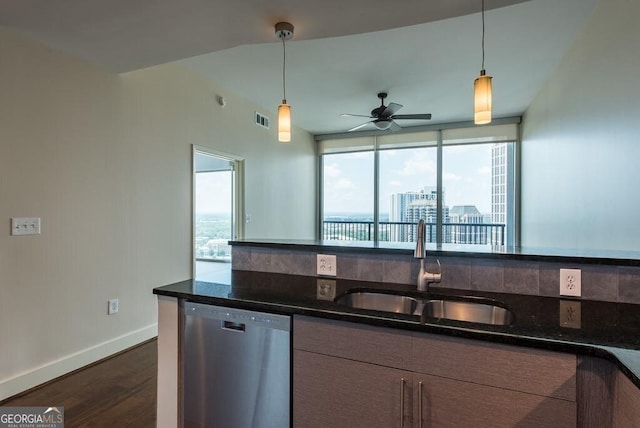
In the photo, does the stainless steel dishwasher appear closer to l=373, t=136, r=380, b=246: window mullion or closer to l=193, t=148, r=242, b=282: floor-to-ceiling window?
l=193, t=148, r=242, b=282: floor-to-ceiling window

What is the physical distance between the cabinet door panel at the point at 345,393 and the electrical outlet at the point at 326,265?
1.91ft

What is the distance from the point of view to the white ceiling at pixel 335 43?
189cm

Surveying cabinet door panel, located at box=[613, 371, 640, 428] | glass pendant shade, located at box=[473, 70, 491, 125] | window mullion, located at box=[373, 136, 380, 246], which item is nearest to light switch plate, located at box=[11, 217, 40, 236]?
glass pendant shade, located at box=[473, 70, 491, 125]

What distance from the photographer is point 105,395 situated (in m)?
2.21

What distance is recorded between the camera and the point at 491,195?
18.7 feet

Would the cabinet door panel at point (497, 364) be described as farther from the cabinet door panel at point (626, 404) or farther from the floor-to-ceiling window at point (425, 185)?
the floor-to-ceiling window at point (425, 185)

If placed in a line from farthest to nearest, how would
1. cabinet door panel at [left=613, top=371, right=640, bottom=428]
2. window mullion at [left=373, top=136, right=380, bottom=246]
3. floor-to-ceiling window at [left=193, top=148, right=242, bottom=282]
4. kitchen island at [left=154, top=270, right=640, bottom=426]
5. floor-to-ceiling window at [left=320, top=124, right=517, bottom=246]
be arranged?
1. window mullion at [left=373, top=136, right=380, bottom=246]
2. floor-to-ceiling window at [left=320, top=124, right=517, bottom=246]
3. floor-to-ceiling window at [left=193, top=148, right=242, bottom=282]
4. kitchen island at [left=154, top=270, right=640, bottom=426]
5. cabinet door panel at [left=613, top=371, right=640, bottom=428]

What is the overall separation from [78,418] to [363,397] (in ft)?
6.00

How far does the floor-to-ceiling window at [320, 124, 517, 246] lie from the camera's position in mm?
5660

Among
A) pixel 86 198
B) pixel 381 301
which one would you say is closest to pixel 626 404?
pixel 381 301

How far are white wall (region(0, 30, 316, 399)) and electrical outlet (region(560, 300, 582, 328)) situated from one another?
10.0ft

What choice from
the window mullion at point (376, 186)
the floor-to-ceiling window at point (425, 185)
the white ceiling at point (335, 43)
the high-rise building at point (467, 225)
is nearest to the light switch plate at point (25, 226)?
the white ceiling at point (335, 43)

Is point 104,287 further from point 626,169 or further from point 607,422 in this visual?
point 626,169

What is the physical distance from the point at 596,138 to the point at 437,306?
2.11 m
